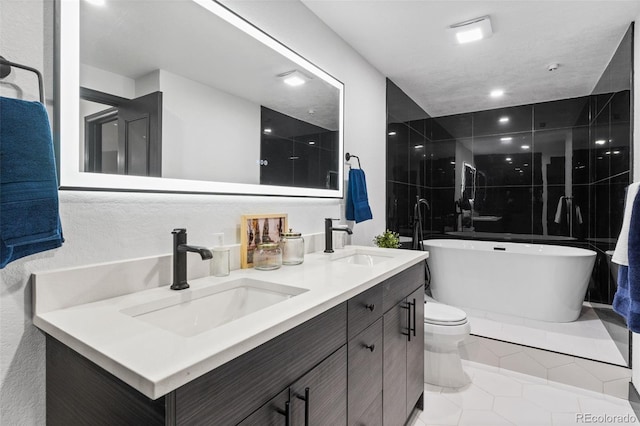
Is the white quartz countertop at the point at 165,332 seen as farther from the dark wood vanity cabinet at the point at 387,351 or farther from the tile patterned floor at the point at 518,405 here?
the tile patterned floor at the point at 518,405

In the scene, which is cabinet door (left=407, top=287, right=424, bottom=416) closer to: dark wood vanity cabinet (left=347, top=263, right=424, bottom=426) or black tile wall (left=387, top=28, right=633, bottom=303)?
dark wood vanity cabinet (left=347, top=263, right=424, bottom=426)

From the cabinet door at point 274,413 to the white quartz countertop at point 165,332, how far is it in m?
0.17

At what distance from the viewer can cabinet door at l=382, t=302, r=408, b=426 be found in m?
1.47

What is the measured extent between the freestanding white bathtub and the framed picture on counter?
8.30ft

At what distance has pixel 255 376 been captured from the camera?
780 mm

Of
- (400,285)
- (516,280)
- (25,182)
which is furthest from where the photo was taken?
(516,280)

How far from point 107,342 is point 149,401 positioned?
171 millimetres

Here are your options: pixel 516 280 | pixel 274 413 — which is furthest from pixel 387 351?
pixel 516 280

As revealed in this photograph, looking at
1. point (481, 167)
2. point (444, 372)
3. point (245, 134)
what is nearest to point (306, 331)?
point (245, 134)

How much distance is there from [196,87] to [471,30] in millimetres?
1914

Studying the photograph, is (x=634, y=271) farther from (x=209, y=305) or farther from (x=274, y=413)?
(x=209, y=305)

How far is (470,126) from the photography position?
4.37 metres

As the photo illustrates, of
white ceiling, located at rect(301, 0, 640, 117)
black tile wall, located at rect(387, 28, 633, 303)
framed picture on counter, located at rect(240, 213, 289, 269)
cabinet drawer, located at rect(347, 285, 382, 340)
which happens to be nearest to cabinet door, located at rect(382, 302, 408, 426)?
cabinet drawer, located at rect(347, 285, 382, 340)

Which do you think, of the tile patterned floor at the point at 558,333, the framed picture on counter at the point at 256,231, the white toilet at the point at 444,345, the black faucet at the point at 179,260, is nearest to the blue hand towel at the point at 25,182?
the black faucet at the point at 179,260
